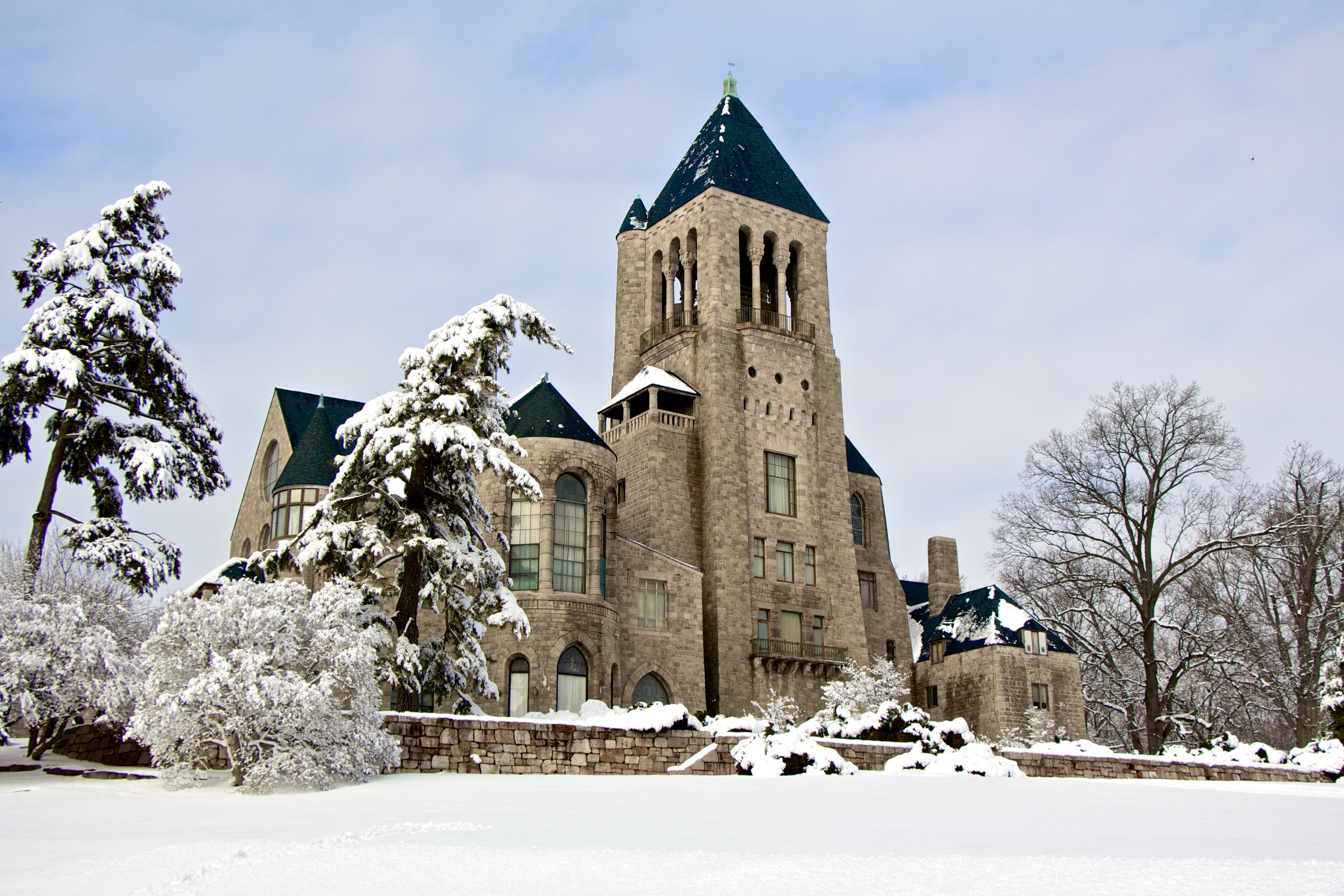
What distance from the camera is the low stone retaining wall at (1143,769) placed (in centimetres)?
2527

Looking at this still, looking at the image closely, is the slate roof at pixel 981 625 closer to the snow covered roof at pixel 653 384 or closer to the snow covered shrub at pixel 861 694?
the snow covered shrub at pixel 861 694

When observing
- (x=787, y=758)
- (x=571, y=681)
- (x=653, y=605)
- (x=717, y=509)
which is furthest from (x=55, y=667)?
(x=717, y=509)

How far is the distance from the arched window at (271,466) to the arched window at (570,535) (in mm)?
10577

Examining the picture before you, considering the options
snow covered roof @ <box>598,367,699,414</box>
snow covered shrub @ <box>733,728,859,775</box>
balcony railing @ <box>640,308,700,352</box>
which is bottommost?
snow covered shrub @ <box>733,728,859,775</box>

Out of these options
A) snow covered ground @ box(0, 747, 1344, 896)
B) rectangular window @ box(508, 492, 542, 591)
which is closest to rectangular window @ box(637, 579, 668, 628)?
rectangular window @ box(508, 492, 542, 591)

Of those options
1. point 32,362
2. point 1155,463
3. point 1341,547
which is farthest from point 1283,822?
point 1341,547

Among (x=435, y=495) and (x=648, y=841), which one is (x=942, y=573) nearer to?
(x=435, y=495)

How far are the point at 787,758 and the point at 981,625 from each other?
26432 millimetres

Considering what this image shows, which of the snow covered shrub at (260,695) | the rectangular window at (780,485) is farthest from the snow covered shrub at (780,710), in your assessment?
the snow covered shrub at (260,695)

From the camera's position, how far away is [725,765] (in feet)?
70.6

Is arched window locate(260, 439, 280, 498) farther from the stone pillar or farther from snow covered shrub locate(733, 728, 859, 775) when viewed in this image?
snow covered shrub locate(733, 728, 859, 775)

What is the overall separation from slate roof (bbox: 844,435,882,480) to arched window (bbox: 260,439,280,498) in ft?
74.5

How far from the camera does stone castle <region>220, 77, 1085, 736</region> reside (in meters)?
35.0

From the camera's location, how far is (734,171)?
1912 inches
